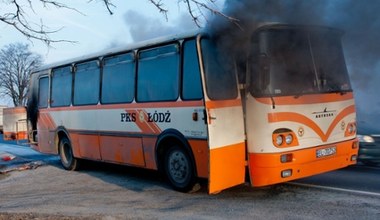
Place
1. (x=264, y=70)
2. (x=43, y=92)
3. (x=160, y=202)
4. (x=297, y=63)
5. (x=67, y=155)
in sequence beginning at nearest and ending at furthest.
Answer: (x=264, y=70), (x=297, y=63), (x=160, y=202), (x=67, y=155), (x=43, y=92)

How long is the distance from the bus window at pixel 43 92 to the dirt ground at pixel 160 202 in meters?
3.02

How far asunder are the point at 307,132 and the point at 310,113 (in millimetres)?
298

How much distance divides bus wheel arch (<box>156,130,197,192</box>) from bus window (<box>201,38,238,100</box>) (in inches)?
41.4

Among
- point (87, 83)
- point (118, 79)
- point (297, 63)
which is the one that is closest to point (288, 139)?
point (297, 63)

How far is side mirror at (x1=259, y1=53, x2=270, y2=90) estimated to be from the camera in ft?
22.4

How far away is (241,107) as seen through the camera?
7.23 metres

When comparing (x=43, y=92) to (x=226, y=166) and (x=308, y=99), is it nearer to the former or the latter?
(x=226, y=166)

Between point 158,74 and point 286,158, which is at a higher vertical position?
point 158,74

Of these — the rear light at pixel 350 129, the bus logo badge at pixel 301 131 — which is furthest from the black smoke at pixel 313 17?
the bus logo badge at pixel 301 131

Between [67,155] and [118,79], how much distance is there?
367 cm

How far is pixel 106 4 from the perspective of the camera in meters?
5.66

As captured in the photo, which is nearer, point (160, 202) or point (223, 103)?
point (223, 103)

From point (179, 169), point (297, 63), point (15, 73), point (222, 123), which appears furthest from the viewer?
point (15, 73)

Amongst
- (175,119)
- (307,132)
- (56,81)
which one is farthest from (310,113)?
(56,81)
